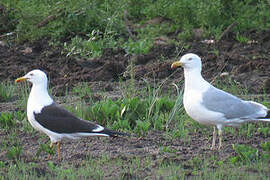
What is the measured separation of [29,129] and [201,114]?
2.29 meters

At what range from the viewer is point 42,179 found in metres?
6.09

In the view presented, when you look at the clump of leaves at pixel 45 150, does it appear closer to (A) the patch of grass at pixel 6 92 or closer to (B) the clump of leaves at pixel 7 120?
(B) the clump of leaves at pixel 7 120

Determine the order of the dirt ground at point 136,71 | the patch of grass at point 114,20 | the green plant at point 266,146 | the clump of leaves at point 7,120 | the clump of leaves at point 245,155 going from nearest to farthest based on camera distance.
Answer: the clump of leaves at point 245,155 → the green plant at point 266,146 → the dirt ground at point 136,71 → the clump of leaves at point 7,120 → the patch of grass at point 114,20

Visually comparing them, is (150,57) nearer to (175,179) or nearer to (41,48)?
(41,48)

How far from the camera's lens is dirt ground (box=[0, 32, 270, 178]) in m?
7.43

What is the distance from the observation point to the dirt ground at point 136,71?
7430 mm

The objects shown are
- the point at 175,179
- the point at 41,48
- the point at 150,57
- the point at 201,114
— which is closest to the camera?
the point at 175,179

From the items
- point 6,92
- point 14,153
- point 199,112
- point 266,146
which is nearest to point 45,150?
point 14,153

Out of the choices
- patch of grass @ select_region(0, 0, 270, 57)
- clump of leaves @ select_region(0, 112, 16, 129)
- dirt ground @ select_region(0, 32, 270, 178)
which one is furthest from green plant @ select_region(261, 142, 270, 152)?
patch of grass @ select_region(0, 0, 270, 57)

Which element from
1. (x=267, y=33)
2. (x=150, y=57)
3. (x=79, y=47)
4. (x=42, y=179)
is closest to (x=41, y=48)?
(x=79, y=47)

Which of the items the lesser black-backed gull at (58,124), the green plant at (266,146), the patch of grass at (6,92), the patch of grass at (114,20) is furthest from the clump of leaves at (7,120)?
the patch of grass at (114,20)

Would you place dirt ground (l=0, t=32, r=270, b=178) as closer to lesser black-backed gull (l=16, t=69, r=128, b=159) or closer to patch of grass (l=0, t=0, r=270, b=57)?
lesser black-backed gull (l=16, t=69, r=128, b=159)

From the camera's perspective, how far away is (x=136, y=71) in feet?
35.7

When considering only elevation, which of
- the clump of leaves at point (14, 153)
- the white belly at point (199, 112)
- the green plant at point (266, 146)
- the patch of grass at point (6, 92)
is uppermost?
the white belly at point (199, 112)
